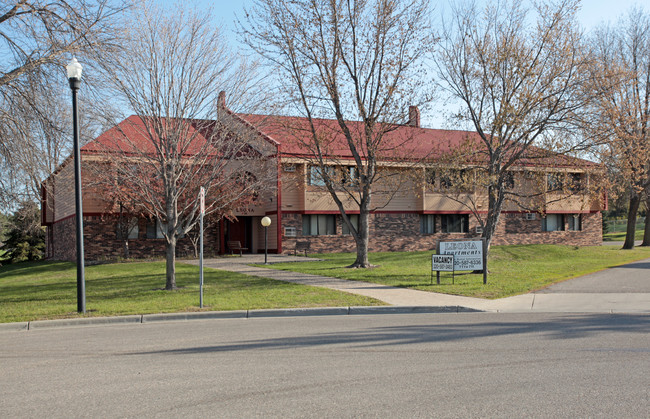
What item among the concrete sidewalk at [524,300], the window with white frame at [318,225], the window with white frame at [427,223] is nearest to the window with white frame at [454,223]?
the window with white frame at [427,223]

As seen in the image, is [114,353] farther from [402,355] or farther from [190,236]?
[190,236]

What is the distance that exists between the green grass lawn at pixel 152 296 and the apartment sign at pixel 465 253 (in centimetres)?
392

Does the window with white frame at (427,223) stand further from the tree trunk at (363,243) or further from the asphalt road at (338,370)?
the asphalt road at (338,370)

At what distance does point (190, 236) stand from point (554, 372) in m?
26.5

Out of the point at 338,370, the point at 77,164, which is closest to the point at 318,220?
the point at 77,164

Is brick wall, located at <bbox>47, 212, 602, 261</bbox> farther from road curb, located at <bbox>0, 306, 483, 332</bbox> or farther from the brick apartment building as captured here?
road curb, located at <bbox>0, 306, 483, 332</bbox>

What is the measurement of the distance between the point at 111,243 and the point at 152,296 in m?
16.6

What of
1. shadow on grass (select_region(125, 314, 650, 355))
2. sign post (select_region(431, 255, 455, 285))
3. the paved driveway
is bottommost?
the paved driveway

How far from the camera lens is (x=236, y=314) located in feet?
39.7

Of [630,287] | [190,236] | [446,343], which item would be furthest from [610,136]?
[190,236]

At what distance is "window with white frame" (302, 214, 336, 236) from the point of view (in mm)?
33500

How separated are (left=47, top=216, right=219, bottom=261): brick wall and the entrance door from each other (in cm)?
154

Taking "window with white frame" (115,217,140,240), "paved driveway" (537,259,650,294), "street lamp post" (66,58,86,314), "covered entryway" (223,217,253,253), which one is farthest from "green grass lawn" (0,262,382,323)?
"covered entryway" (223,217,253,253)

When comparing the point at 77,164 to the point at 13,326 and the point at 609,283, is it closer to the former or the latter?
the point at 13,326
